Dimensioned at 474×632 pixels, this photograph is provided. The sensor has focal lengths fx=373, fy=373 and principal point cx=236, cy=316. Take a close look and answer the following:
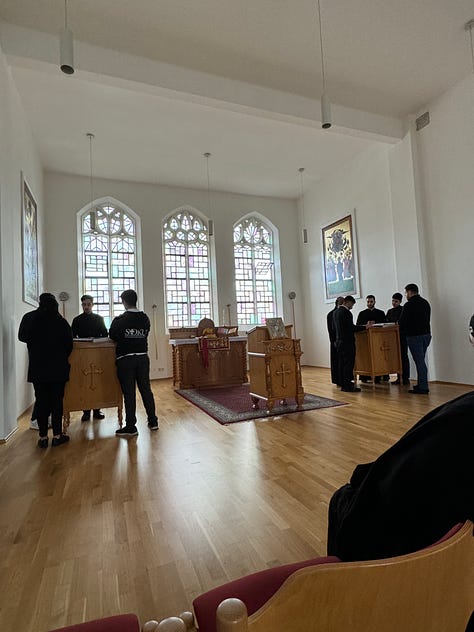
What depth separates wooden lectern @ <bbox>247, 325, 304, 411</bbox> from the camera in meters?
4.95

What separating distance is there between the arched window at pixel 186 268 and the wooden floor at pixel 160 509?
18.8 ft

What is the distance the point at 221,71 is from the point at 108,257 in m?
Result: 5.36

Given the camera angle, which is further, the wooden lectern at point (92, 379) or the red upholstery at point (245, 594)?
the wooden lectern at point (92, 379)

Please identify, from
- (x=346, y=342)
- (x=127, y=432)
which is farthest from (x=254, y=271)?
(x=127, y=432)

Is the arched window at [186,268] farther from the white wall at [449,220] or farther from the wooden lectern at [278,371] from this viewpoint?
the white wall at [449,220]

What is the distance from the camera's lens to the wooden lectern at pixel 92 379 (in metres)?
4.35

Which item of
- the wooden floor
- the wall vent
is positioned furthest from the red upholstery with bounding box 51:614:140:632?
the wall vent

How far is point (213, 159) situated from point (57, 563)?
8224 mm

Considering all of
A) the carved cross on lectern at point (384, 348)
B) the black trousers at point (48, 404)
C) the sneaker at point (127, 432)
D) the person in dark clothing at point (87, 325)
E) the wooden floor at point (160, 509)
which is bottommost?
the wooden floor at point (160, 509)

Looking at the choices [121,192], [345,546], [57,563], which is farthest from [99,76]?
[345,546]

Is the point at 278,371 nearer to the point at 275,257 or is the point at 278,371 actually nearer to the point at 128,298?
the point at 128,298

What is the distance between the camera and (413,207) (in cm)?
695

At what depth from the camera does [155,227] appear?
9688 millimetres

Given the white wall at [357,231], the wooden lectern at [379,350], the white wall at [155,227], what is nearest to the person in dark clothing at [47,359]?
the wooden lectern at [379,350]
